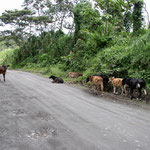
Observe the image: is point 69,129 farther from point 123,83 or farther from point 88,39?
point 88,39

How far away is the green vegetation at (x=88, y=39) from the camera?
1348cm

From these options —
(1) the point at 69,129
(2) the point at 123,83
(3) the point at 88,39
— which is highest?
(3) the point at 88,39

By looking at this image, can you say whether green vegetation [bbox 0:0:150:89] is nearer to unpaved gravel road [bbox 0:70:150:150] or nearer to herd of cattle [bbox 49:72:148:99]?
herd of cattle [bbox 49:72:148:99]

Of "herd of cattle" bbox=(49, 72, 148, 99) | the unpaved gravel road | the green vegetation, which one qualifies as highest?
the green vegetation

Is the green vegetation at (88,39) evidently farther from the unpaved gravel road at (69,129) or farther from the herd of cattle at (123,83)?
the unpaved gravel road at (69,129)

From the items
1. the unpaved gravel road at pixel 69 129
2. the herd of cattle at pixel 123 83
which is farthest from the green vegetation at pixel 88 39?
the unpaved gravel road at pixel 69 129

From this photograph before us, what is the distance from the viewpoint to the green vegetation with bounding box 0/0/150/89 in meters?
13.5

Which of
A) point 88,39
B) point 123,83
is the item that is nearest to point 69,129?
point 123,83

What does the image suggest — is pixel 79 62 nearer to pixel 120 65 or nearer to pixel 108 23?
pixel 108 23

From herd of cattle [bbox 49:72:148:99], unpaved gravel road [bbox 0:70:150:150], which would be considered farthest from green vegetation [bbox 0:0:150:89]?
unpaved gravel road [bbox 0:70:150:150]

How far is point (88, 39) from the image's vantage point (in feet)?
72.1

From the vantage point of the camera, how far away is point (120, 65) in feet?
45.6

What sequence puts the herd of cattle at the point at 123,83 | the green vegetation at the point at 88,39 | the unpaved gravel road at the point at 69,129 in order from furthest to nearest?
the green vegetation at the point at 88,39
the herd of cattle at the point at 123,83
the unpaved gravel road at the point at 69,129

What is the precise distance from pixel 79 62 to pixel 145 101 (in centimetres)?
1284
